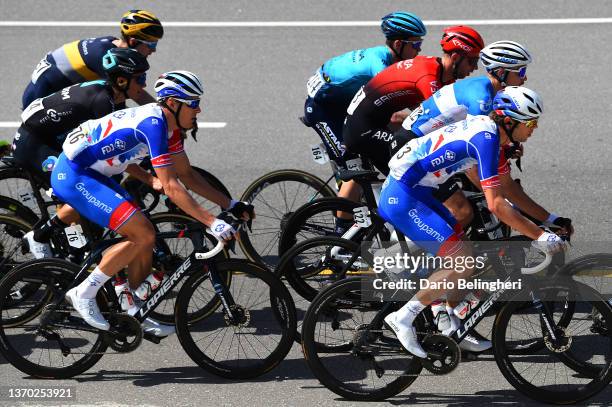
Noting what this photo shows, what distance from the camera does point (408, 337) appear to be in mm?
7387

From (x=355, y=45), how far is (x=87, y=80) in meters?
5.14

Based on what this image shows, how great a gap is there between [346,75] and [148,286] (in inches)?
111

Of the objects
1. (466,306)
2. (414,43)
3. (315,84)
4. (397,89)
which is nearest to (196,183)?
(397,89)

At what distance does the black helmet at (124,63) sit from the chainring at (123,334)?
189 cm

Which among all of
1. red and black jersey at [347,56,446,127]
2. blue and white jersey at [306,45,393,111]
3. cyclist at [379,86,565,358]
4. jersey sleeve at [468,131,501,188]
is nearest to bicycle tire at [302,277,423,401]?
cyclist at [379,86,565,358]

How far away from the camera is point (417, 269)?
7.74m

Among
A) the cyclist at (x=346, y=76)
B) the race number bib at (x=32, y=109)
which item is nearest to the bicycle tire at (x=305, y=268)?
the cyclist at (x=346, y=76)

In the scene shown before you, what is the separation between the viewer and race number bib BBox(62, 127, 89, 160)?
781 cm

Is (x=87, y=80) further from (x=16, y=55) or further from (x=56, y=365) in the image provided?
(x=16, y=55)

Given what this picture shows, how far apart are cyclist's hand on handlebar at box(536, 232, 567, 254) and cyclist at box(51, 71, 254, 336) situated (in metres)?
1.99

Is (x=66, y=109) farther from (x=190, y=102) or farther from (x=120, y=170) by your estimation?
(x=190, y=102)

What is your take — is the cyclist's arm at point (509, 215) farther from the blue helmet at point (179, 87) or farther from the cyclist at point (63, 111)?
the cyclist at point (63, 111)

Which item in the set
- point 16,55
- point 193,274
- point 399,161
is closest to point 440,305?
point 399,161

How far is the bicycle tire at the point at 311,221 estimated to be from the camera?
8.89 metres
